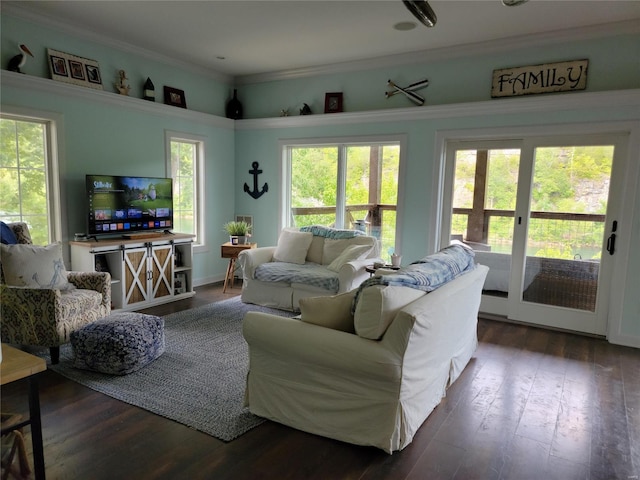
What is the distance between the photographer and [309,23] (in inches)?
161

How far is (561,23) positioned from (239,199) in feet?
14.8

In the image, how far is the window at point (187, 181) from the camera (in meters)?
5.61

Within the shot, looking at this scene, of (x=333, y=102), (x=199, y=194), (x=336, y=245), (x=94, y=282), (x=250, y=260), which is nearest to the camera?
(x=94, y=282)

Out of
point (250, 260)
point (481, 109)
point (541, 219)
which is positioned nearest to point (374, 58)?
point (481, 109)

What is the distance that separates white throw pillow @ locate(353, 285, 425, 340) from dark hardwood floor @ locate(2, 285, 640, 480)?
2.17 ft

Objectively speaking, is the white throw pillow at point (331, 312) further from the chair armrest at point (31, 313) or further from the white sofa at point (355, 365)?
the chair armrest at point (31, 313)

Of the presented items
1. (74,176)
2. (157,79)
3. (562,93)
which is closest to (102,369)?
(74,176)

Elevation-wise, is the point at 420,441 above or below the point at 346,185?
below

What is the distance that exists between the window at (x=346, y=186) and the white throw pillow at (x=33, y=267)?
3.12 meters

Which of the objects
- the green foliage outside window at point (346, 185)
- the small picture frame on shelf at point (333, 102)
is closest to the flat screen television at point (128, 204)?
the green foliage outside window at point (346, 185)

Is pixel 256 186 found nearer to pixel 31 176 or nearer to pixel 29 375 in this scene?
pixel 31 176

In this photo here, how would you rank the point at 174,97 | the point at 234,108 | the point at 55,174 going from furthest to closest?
the point at 234,108, the point at 174,97, the point at 55,174

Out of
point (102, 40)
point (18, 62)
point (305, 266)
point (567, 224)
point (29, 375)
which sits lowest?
point (305, 266)

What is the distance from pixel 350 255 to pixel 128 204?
2.52 metres
